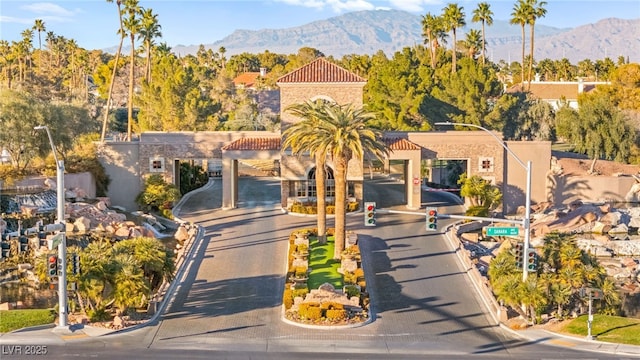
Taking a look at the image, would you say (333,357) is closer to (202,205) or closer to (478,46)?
(202,205)

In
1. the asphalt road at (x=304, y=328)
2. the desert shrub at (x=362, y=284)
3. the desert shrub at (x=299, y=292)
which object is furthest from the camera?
the desert shrub at (x=362, y=284)

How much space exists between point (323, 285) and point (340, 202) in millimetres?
8555

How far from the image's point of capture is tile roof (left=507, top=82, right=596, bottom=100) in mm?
125125

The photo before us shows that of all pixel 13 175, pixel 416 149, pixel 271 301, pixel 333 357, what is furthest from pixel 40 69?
pixel 333 357

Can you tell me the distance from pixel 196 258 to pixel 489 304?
17260mm

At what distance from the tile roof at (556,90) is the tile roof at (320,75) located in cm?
6934

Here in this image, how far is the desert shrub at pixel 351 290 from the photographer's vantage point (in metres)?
37.3

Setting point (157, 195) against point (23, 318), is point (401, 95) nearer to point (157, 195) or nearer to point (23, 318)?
point (157, 195)

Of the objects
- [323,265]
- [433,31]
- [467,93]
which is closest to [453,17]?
[433,31]

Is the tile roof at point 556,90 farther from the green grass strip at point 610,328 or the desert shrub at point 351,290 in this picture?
the desert shrub at point 351,290

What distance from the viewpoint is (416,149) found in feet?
201

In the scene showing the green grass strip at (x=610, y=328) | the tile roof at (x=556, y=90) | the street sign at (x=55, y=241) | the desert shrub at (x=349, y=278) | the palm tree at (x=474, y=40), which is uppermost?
the palm tree at (x=474, y=40)

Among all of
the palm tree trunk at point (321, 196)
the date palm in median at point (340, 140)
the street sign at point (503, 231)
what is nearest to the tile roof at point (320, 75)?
the palm tree trunk at point (321, 196)

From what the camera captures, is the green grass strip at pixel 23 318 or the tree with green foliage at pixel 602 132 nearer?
the green grass strip at pixel 23 318
